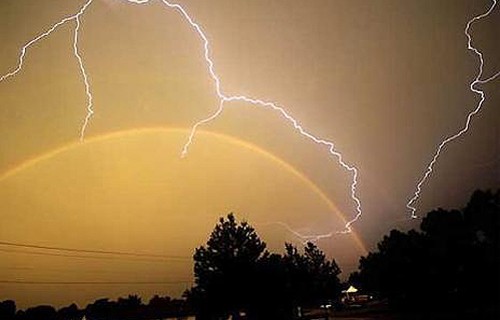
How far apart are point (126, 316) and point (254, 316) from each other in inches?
3658

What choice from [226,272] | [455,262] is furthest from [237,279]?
[455,262]

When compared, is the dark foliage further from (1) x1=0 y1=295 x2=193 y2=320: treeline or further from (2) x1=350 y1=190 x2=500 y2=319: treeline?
(1) x1=0 y1=295 x2=193 y2=320: treeline

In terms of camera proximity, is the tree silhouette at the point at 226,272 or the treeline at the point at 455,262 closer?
the tree silhouette at the point at 226,272

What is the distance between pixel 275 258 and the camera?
33.1 metres

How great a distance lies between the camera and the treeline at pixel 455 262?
3378 centimetres

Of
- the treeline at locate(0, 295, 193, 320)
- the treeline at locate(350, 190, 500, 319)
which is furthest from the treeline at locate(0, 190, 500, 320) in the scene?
the treeline at locate(0, 295, 193, 320)

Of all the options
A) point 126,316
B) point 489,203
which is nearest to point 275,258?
point 489,203

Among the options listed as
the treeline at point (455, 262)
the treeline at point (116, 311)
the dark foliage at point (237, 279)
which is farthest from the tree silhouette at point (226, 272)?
the treeline at point (116, 311)

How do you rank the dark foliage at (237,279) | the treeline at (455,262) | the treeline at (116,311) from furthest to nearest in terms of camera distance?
the treeline at (116,311), the treeline at (455,262), the dark foliage at (237,279)

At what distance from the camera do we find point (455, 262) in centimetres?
3797

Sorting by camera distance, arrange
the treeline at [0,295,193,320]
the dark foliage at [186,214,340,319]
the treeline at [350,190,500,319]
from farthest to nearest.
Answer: the treeline at [0,295,193,320], the treeline at [350,190,500,319], the dark foliage at [186,214,340,319]

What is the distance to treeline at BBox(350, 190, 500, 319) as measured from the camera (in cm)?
3378

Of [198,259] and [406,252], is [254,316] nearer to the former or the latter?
[198,259]

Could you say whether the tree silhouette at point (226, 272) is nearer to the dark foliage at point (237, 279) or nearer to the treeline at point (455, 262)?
the dark foliage at point (237, 279)
